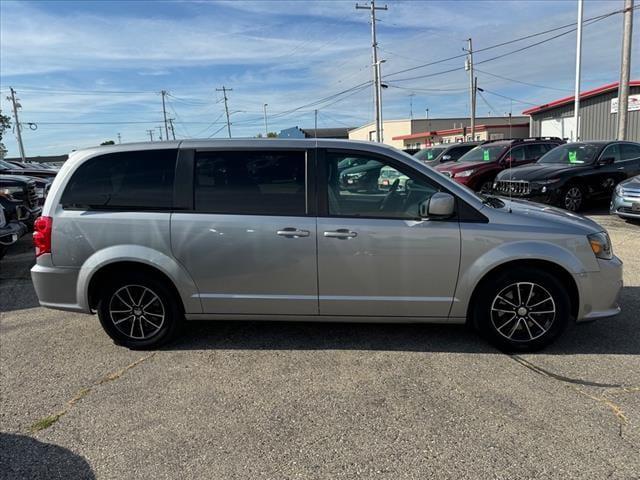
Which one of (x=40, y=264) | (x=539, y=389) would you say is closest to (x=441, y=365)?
(x=539, y=389)

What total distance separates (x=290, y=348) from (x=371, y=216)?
54.0 inches

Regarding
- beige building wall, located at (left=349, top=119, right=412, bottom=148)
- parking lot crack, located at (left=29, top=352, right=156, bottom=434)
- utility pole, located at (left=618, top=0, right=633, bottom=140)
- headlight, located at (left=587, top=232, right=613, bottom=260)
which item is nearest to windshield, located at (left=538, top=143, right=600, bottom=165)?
utility pole, located at (left=618, top=0, right=633, bottom=140)

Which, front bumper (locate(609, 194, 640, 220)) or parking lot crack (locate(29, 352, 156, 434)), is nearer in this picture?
parking lot crack (locate(29, 352, 156, 434))

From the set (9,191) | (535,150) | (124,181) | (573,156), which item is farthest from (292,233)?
(535,150)

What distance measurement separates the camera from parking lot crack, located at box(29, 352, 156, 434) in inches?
126

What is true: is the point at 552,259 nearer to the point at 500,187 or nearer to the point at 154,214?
the point at 154,214

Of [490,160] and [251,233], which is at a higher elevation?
[490,160]

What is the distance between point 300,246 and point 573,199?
8.91m

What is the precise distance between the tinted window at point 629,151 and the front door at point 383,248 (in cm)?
990

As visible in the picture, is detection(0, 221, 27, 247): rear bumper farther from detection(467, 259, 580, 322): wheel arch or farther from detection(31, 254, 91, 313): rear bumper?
detection(467, 259, 580, 322): wheel arch

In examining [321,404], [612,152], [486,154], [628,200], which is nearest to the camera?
[321,404]

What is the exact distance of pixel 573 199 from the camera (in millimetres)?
10680

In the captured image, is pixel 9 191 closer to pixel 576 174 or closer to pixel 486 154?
pixel 576 174

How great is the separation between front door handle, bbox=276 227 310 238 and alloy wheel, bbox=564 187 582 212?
8639mm
